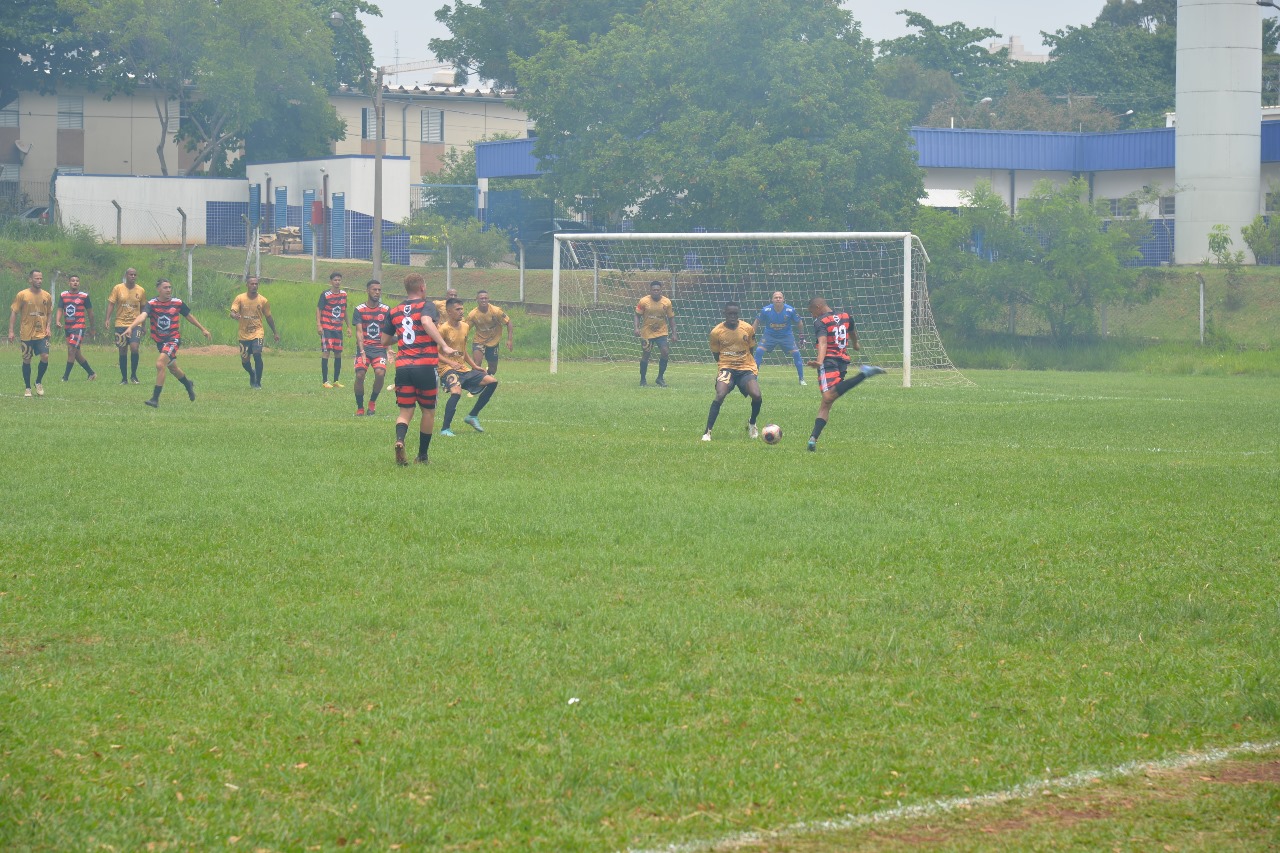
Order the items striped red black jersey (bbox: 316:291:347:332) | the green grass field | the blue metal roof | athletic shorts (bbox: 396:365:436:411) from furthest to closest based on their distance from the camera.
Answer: the blue metal roof, striped red black jersey (bbox: 316:291:347:332), athletic shorts (bbox: 396:365:436:411), the green grass field

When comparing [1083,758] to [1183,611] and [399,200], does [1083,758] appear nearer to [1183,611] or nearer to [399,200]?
[1183,611]

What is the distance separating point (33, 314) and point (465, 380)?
9944 millimetres

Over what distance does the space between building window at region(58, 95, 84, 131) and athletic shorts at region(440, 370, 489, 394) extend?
167ft

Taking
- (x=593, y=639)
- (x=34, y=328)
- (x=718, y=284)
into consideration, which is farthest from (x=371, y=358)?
(x=718, y=284)

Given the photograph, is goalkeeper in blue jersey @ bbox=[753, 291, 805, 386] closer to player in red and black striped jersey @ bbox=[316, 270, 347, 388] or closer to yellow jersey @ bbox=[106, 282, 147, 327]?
player in red and black striped jersey @ bbox=[316, 270, 347, 388]

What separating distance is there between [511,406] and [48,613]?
47.4 ft

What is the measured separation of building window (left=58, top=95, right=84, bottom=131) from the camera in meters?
60.7

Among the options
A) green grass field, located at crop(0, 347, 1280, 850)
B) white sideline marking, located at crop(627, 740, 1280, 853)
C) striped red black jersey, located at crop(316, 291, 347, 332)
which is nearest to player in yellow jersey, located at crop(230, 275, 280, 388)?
striped red black jersey, located at crop(316, 291, 347, 332)

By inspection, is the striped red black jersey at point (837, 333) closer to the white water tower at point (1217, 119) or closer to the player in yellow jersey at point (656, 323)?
the player in yellow jersey at point (656, 323)

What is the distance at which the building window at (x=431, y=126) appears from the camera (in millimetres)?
73000

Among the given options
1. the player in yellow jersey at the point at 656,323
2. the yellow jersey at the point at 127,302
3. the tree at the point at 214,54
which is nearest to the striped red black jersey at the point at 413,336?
the yellow jersey at the point at 127,302

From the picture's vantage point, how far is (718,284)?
127ft

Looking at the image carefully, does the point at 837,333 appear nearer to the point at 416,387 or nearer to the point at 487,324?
the point at 416,387

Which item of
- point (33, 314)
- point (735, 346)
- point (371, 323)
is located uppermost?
point (33, 314)
